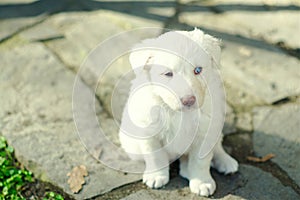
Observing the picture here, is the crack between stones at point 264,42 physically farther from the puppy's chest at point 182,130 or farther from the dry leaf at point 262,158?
the puppy's chest at point 182,130

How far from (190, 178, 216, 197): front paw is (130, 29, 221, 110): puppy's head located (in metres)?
0.62

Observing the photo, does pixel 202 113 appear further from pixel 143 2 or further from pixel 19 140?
pixel 143 2

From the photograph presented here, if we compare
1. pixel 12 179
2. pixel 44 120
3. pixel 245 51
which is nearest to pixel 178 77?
pixel 12 179

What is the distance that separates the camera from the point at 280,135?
12.3 ft

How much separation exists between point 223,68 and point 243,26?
741 mm

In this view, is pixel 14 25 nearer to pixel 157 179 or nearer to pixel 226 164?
pixel 157 179

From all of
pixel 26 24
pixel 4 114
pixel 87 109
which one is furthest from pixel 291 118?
pixel 26 24

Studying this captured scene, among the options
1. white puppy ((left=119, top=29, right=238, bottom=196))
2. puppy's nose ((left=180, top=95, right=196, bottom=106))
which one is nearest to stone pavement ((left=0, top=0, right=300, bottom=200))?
white puppy ((left=119, top=29, right=238, bottom=196))

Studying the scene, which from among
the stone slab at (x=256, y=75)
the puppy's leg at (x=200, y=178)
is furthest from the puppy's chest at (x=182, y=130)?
the stone slab at (x=256, y=75)

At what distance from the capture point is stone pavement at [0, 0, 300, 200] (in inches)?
133

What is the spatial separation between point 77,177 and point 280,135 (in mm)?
1521

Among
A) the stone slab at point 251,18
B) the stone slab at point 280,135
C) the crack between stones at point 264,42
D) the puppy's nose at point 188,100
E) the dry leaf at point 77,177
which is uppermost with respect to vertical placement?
the puppy's nose at point 188,100

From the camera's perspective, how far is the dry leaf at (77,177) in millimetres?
3309

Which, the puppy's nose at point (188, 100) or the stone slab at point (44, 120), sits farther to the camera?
the stone slab at point (44, 120)
